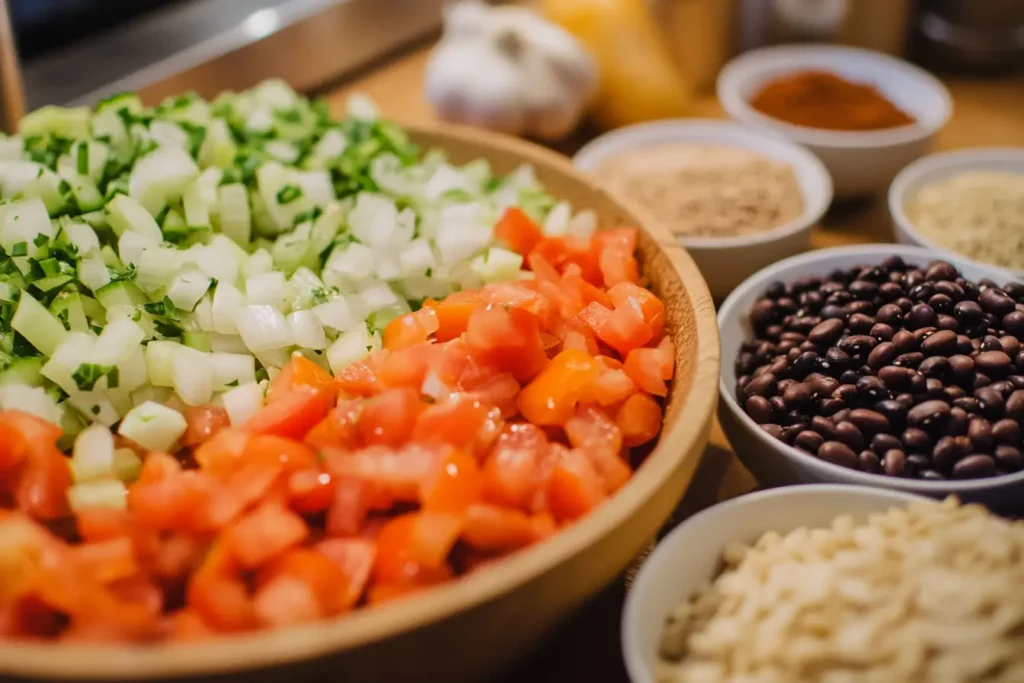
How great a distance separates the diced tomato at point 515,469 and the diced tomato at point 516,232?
16.6 inches

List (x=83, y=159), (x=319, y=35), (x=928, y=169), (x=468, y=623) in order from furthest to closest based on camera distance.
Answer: (x=319, y=35) < (x=928, y=169) < (x=83, y=159) < (x=468, y=623)

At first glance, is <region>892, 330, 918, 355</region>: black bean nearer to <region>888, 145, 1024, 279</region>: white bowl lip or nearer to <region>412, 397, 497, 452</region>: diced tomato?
<region>888, 145, 1024, 279</region>: white bowl lip

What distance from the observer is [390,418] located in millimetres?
992

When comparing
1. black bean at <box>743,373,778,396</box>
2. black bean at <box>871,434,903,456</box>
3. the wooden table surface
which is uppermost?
black bean at <box>743,373,778,396</box>

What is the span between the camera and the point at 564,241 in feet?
4.48

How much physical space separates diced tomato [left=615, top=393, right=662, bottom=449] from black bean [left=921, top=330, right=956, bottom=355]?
41 centimetres

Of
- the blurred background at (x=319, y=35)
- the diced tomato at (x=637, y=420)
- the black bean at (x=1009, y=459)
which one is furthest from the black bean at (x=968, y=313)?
the blurred background at (x=319, y=35)

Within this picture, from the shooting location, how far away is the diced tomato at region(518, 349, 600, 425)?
106 cm

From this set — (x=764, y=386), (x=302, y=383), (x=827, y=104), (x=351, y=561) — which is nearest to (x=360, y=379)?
(x=302, y=383)

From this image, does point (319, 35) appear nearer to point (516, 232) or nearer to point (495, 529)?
point (516, 232)

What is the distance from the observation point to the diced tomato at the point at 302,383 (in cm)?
107

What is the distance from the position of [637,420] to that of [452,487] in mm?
278

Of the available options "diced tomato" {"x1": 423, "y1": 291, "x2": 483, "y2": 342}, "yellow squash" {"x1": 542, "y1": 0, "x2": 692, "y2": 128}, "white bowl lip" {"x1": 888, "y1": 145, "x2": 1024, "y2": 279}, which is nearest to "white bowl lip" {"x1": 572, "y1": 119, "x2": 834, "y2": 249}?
"white bowl lip" {"x1": 888, "y1": 145, "x2": 1024, "y2": 279}

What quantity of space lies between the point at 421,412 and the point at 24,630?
0.44 meters
